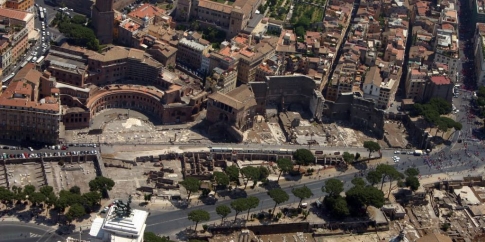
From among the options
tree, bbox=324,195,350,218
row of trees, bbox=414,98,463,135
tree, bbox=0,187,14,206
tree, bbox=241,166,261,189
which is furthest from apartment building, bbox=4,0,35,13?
row of trees, bbox=414,98,463,135

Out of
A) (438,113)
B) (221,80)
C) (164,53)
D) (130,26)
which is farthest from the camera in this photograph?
(130,26)

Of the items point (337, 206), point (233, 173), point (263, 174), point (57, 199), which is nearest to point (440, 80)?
point (337, 206)

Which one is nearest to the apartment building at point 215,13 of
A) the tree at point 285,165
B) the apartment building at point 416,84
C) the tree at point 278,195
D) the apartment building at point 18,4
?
the apartment building at point 18,4

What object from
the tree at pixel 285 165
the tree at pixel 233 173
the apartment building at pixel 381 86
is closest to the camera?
the tree at pixel 233 173

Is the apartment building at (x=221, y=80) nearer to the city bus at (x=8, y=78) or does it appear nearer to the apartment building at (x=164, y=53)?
the apartment building at (x=164, y=53)

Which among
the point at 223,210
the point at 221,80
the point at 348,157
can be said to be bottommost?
the point at 223,210

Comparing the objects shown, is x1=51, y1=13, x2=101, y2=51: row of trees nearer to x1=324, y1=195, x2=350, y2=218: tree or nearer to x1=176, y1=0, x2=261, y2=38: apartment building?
x1=176, y1=0, x2=261, y2=38: apartment building

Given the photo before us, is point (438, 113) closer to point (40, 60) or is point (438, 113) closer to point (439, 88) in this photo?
point (439, 88)

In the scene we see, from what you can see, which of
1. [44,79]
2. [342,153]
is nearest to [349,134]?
[342,153]
